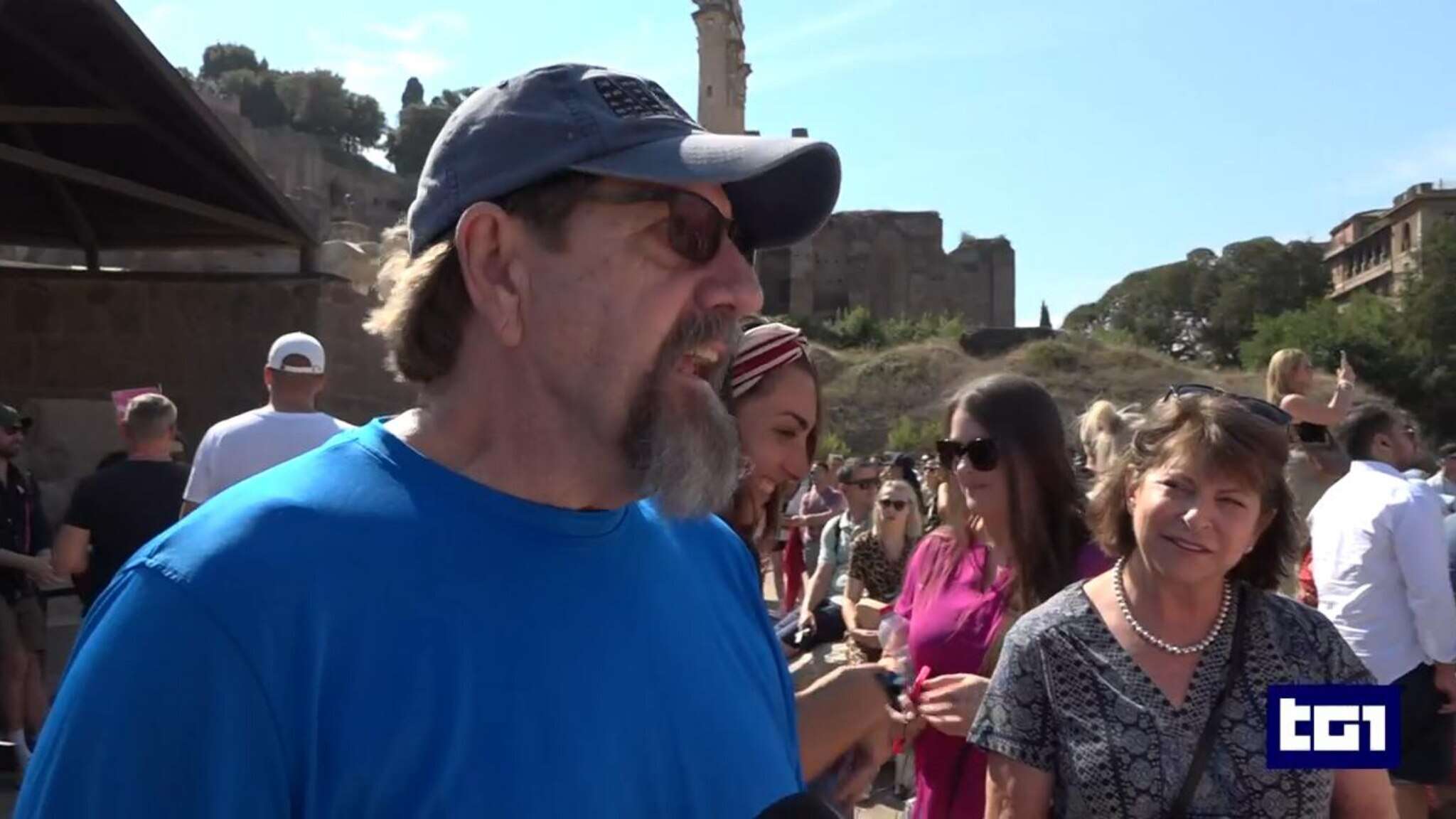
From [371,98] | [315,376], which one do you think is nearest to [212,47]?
[371,98]

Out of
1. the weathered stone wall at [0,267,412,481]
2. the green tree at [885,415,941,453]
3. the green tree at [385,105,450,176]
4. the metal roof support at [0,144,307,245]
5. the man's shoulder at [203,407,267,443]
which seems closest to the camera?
the man's shoulder at [203,407,267,443]

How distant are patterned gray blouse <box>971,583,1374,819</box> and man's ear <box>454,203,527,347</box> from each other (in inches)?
59.5

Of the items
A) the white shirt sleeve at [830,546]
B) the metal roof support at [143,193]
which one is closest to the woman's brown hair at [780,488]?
the white shirt sleeve at [830,546]

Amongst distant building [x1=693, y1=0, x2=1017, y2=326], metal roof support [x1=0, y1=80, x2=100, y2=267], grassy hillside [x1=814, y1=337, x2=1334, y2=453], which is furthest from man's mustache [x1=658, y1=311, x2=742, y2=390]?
distant building [x1=693, y1=0, x2=1017, y2=326]

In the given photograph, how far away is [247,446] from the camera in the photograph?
16.2 feet

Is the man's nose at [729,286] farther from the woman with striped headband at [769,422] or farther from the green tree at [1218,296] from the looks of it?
the green tree at [1218,296]

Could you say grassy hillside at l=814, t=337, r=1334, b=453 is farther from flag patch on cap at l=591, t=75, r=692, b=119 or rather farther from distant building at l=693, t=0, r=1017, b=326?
flag patch on cap at l=591, t=75, r=692, b=119

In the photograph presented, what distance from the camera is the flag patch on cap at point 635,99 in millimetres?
1451

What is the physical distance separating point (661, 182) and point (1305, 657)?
1.74 metres

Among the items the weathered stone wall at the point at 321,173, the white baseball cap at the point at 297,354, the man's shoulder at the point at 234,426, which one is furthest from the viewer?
the weathered stone wall at the point at 321,173

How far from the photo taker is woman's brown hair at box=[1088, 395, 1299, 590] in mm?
2676

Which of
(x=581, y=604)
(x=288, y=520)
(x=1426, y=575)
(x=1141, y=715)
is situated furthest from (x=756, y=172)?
(x=1426, y=575)

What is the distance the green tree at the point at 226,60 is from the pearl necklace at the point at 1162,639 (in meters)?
91.4

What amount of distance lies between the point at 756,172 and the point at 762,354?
1.59 metres
